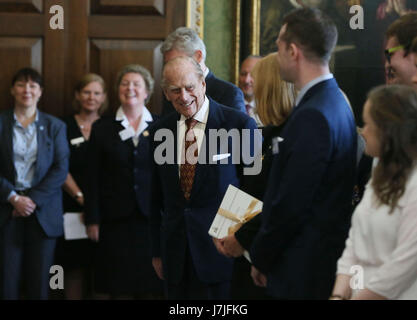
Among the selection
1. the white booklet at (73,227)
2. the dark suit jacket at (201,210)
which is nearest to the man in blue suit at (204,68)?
the dark suit jacket at (201,210)

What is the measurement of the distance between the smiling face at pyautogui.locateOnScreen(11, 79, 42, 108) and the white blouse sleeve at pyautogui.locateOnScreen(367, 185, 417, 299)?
12.2 ft

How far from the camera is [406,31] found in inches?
120

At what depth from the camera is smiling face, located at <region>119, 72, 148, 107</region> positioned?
17.3ft

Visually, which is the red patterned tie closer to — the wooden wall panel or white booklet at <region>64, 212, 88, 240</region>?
white booklet at <region>64, 212, 88, 240</region>

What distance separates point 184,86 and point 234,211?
0.75 metres

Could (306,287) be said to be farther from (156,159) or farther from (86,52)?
(86,52)

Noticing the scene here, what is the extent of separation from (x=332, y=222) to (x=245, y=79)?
311cm

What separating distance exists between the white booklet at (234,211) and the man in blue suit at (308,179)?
1.11 feet

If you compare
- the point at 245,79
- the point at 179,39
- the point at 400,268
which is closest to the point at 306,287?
the point at 400,268

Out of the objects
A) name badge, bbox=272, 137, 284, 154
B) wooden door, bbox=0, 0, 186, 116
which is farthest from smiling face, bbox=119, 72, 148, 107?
name badge, bbox=272, 137, 284, 154

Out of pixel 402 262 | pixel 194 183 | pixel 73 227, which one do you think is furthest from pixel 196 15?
pixel 402 262

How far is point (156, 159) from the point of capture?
3.52 metres

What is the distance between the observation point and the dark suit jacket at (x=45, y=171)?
16.4 ft

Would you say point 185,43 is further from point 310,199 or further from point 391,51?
point 310,199
